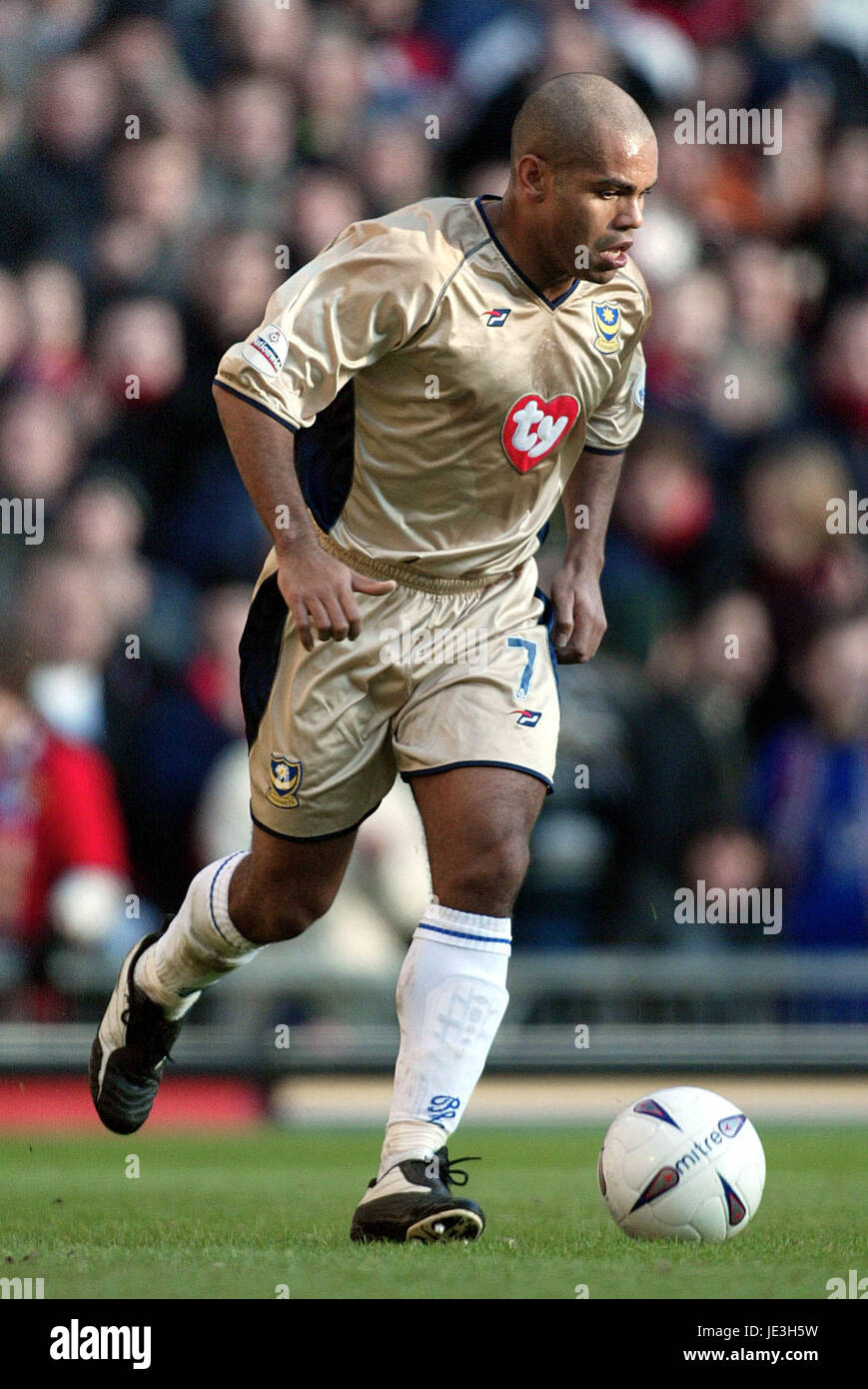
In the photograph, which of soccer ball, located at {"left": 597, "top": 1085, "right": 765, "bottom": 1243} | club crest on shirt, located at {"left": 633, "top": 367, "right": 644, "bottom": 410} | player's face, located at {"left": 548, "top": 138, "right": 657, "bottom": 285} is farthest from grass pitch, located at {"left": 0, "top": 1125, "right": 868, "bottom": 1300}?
player's face, located at {"left": 548, "top": 138, "right": 657, "bottom": 285}

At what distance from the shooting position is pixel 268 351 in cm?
454

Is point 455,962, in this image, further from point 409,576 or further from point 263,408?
point 263,408

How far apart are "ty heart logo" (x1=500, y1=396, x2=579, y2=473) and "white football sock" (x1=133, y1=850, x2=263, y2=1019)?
1197 mm

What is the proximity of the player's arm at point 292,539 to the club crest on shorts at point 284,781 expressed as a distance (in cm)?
58

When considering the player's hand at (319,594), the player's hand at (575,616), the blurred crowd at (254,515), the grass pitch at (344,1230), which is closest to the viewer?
the grass pitch at (344,1230)

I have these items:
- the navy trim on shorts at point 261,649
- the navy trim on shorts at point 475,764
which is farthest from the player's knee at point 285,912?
the navy trim on shorts at point 475,764

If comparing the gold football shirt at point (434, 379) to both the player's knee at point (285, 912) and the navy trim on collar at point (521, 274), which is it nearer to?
the navy trim on collar at point (521, 274)

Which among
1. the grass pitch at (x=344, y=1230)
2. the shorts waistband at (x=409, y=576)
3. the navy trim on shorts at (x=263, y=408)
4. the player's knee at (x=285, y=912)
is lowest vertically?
the grass pitch at (x=344, y=1230)

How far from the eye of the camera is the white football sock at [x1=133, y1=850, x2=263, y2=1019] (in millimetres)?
5348

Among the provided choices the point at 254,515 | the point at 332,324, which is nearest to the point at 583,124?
the point at 332,324

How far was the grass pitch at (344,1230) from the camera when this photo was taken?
379 centimetres

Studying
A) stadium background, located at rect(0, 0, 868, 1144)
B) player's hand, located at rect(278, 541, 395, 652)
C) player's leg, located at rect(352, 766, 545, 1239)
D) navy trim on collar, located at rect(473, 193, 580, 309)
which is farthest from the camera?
stadium background, located at rect(0, 0, 868, 1144)

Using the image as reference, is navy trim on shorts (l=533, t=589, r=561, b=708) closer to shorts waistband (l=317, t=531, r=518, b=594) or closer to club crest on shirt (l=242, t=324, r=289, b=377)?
shorts waistband (l=317, t=531, r=518, b=594)

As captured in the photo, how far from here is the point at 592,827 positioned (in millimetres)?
9031
